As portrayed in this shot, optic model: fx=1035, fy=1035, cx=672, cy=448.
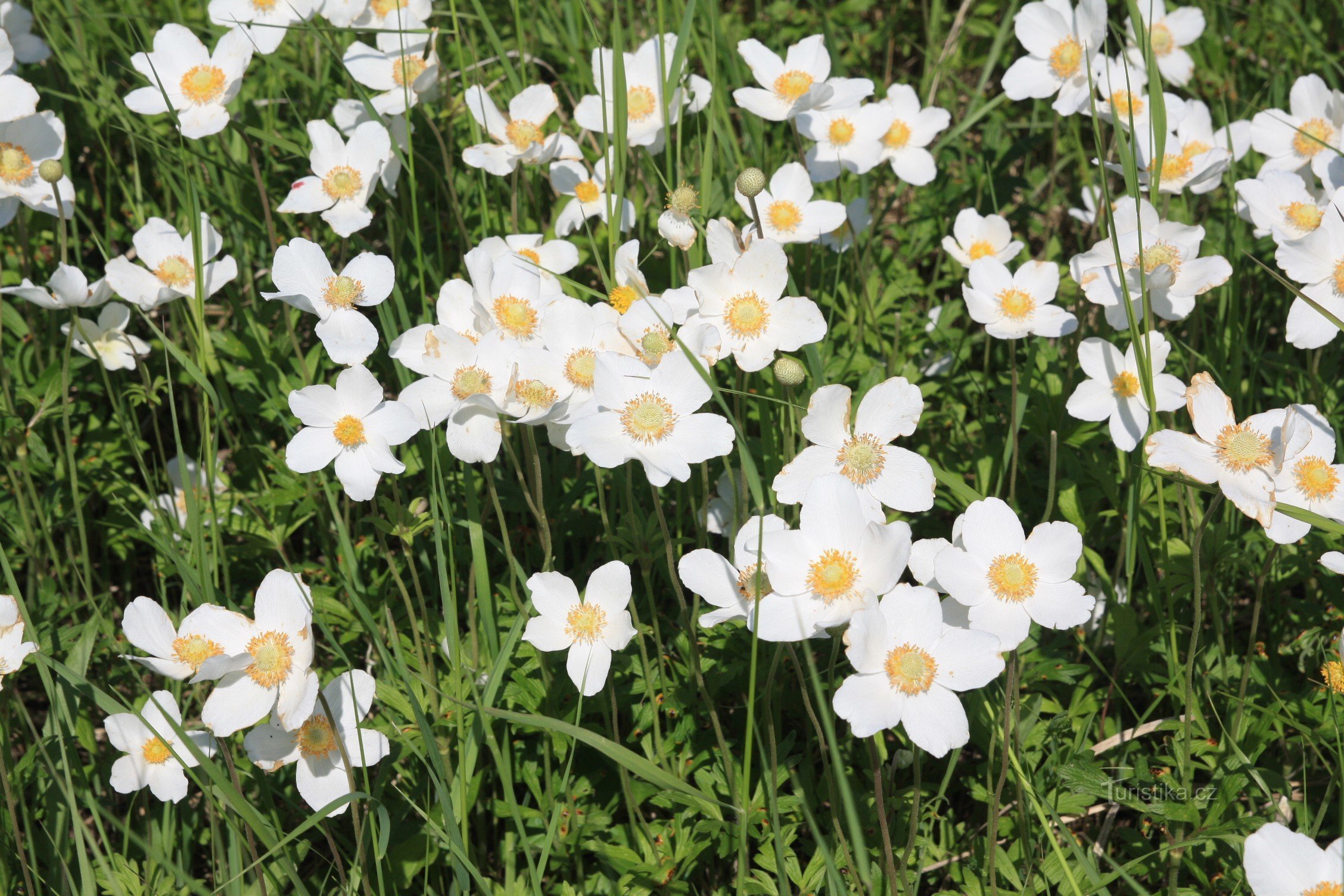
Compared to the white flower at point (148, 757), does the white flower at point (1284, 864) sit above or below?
above

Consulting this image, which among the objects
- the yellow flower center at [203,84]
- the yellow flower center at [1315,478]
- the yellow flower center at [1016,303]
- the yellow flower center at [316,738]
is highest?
the yellow flower center at [203,84]

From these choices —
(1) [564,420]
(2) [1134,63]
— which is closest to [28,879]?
(1) [564,420]

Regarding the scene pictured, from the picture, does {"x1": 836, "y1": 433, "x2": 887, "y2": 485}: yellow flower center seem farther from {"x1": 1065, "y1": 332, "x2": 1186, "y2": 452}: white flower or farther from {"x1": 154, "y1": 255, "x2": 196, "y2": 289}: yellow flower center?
{"x1": 154, "y1": 255, "x2": 196, "y2": 289}: yellow flower center

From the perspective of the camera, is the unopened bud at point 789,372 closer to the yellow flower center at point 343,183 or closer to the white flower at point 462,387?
the white flower at point 462,387

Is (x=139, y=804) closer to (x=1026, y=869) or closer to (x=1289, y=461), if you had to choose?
(x=1026, y=869)

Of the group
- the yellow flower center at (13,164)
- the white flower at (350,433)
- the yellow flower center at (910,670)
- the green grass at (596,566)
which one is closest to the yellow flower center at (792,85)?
the green grass at (596,566)

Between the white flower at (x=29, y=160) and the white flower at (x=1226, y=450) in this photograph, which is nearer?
the white flower at (x=1226, y=450)

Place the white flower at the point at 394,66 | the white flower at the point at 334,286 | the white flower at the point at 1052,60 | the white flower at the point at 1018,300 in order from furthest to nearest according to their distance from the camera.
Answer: the white flower at the point at 1052,60, the white flower at the point at 394,66, the white flower at the point at 1018,300, the white flower at the point at 334,286
